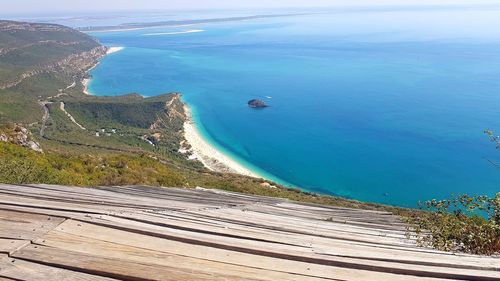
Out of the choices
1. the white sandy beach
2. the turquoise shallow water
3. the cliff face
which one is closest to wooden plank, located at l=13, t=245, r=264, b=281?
the turquoise shallow water

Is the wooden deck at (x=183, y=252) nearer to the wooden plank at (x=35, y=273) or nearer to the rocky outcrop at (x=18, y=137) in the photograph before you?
the wooden plank at (x=35, y=273)

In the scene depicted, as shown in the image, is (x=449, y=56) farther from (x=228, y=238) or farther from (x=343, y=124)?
(x=228, y=238)

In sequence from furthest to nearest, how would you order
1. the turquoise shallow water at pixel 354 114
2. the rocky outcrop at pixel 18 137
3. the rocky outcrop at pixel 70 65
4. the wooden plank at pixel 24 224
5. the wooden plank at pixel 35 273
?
the rocky outcrop at pixel 70 65 < the turquoise shallow water at pixel 354 114 < the rocky outcrop at pixel 18 137 < the wooden plank at pixel 24 224 < the wooden plank at pixel 35 273

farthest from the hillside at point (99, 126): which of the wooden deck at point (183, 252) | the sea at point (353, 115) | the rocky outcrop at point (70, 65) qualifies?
the wooden deck at point (183, 252)

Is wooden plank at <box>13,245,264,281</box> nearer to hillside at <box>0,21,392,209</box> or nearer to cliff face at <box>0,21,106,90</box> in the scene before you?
hillside at <box>0,21,392,209</box>

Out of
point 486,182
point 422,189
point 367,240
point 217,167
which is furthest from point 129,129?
point 367,240
